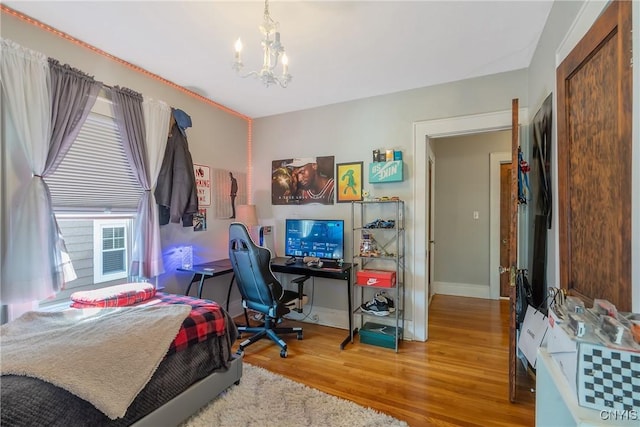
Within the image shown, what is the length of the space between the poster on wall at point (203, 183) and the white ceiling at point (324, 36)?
859mm

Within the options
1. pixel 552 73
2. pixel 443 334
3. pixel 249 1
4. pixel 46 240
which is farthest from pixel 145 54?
pixel 443 334

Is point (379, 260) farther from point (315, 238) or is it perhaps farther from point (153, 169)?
point (153, 169)

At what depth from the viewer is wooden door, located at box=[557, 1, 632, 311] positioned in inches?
37.7

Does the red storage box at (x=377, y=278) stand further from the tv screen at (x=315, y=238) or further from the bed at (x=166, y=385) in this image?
the bed at (x=166, y=385)

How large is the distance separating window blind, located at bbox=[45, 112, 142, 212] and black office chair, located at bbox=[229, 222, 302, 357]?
0.97 m

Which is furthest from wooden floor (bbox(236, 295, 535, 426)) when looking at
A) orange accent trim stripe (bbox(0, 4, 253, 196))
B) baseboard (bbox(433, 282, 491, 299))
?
orange accent trim stripe (bbox(0, 4, 253, 196))

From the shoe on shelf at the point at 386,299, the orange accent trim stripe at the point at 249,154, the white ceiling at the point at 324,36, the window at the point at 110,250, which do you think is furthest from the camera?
the orange accent trim stripe at the point at 249,154

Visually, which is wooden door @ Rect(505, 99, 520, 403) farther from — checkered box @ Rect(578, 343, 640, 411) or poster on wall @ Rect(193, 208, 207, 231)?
poster on wall @ Rect(193, 208, 207, 231)

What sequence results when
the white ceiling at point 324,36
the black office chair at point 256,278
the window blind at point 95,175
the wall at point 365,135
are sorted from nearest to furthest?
the white ceiling at point 324,36 → the window blind at point 95,175 → the black office chair at point 256,278 → the wall at point 365,135

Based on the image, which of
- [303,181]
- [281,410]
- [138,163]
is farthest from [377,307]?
[138,163]

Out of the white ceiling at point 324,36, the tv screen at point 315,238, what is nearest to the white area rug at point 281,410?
the tv screen at point 315,238

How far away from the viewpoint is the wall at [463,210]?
425 centimetres

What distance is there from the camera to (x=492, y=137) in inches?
166

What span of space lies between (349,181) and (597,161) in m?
2.22
